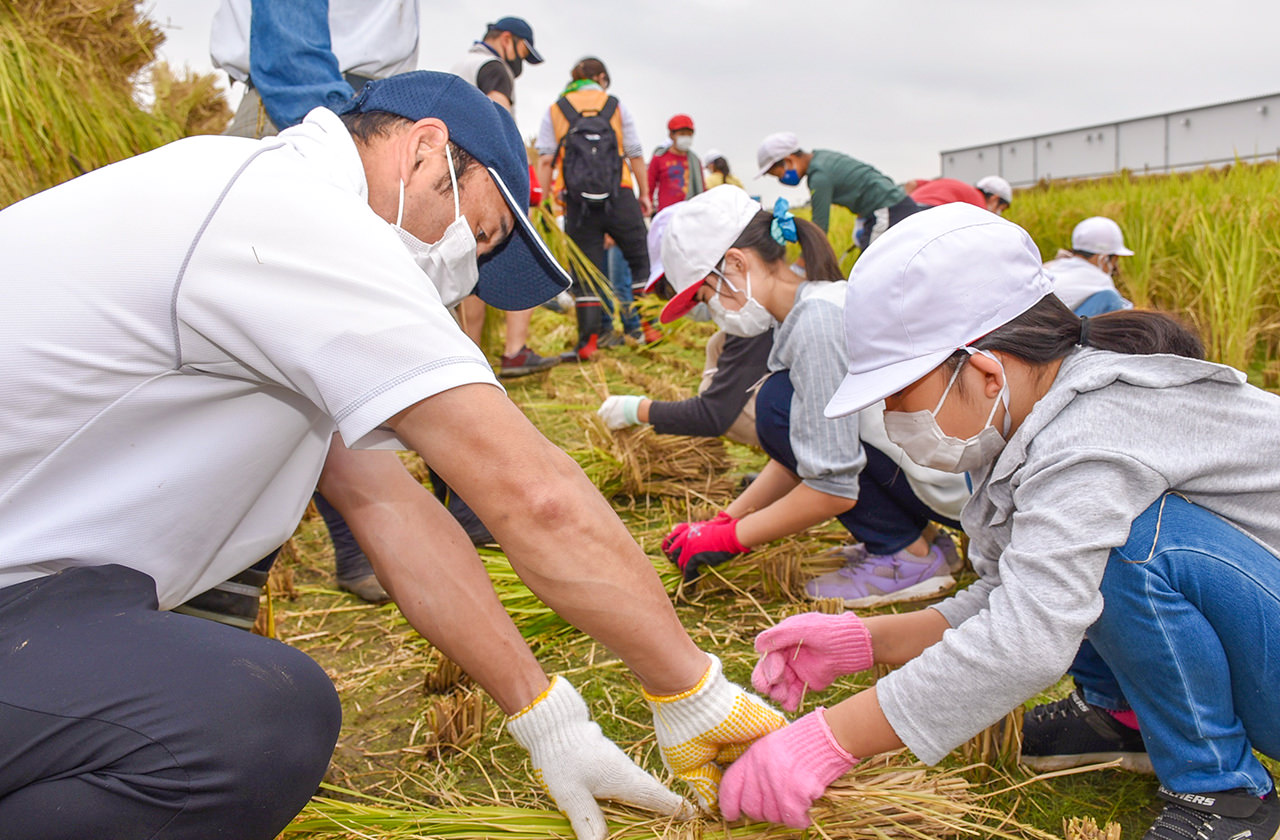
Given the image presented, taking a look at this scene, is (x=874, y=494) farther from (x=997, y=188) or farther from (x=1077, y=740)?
(x=997, y=188)

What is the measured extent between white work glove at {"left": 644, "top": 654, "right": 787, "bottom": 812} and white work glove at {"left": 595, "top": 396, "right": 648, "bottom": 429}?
1.70 meters

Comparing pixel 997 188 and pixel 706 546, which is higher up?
pixel 997 188

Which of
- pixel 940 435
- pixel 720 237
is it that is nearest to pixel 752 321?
pixel 720 237

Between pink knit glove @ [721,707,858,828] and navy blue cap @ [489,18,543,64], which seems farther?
navy blue cap @ [489,18,543,64]

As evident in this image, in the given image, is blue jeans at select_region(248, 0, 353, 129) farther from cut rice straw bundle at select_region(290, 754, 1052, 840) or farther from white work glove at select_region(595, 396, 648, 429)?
cut rice straw bundle at select_region(290, 754, 1052, 840)

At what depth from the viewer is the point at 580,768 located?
1.46 meters

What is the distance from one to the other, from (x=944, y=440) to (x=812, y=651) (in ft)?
1.56

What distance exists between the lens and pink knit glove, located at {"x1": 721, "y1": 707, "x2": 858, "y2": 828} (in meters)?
1.33

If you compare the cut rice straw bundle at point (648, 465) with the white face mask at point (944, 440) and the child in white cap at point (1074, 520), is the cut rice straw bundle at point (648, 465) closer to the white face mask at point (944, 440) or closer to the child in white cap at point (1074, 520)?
the white face mask at point (944, 440)

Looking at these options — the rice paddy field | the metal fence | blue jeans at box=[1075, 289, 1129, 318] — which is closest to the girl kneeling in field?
the rice paddy field

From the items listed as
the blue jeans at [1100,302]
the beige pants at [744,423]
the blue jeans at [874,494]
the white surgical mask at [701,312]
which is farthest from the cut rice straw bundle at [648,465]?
the blue jeans at [1100,302]

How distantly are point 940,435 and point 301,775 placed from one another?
113 centimetres

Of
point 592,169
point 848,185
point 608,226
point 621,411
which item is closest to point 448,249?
point 621,411

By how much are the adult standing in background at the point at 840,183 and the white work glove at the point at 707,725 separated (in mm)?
4257
